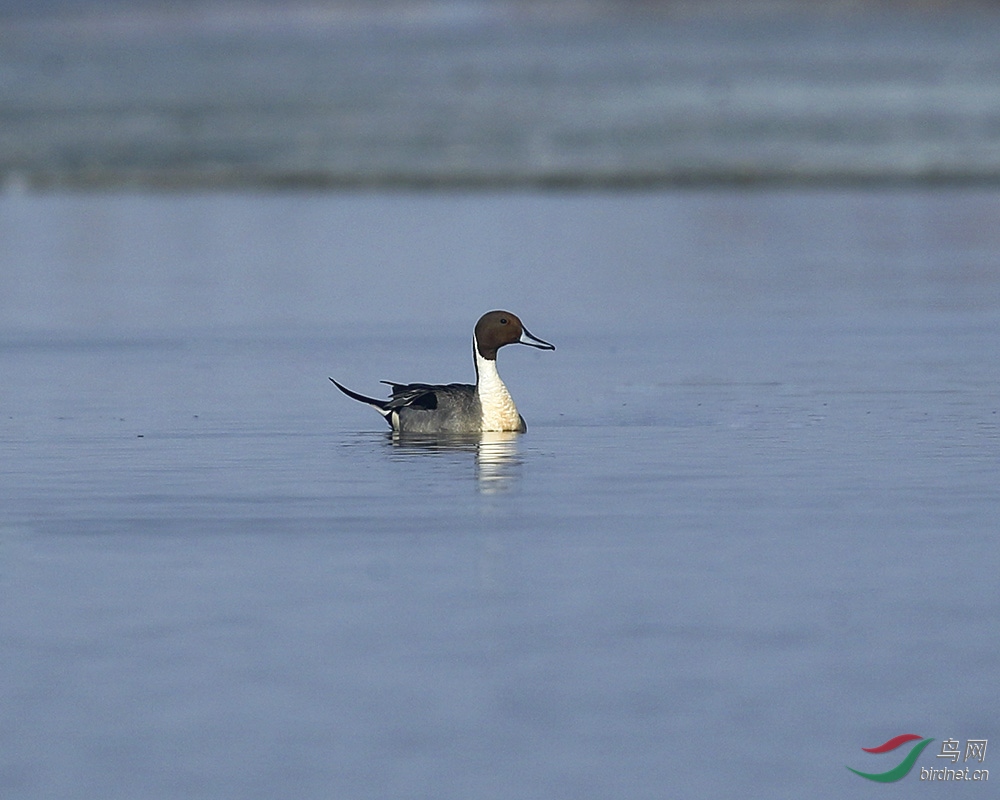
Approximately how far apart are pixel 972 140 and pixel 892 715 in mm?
45014

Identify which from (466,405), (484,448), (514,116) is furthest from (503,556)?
(514,116)

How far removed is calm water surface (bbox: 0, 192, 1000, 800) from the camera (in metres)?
7.40

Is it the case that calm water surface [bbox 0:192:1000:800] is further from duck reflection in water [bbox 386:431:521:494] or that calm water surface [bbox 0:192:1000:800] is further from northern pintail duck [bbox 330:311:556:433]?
northern pintail duck [bbox 330:311:556:433]

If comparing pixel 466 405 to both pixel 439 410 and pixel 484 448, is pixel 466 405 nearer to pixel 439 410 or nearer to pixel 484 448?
pixel 439 410

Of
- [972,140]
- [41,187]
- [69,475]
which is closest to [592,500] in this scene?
[69,475]

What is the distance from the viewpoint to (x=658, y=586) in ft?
30.9

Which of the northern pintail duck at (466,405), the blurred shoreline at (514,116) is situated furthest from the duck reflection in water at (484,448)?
the blurred shoreline at (514,116)

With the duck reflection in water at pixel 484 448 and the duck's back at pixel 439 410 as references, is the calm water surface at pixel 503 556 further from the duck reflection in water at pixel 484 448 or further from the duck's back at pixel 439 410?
the duck's back at pixel 439 410

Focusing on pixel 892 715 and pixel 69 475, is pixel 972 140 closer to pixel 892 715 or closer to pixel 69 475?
pixel 69 475

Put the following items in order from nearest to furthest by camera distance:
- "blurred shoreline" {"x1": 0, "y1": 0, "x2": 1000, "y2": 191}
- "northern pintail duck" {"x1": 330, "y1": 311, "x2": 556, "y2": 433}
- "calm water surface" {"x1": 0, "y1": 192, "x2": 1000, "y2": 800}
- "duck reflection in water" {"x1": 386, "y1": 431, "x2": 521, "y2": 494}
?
"calm water surface" {"x1": 0, "y1": 192, "x2": 1000, "y2": 800}, "duck reflection in water" {"x1": 386, "y1": 431, "x2": 521, "y2": 494}, "northern pintail duck" {"x1": 330, "y1": 311, "x2": 556, "y2": 433}, "blurred shoreline" {"x1": 0, "y1": 0, "x2": 1000, "y2": 191}

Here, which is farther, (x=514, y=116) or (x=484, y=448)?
(x=514, y=116)

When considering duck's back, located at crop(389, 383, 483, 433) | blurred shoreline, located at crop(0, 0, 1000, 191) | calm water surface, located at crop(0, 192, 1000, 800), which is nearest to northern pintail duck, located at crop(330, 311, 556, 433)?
duck's back, located at crop(389, 383, 483, 433)

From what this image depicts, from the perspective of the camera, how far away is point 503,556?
10023 mm

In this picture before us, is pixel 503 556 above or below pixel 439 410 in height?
below
